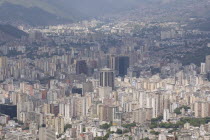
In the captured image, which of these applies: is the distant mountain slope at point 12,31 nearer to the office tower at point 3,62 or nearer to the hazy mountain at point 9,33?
the hazy mountain at point 9,33

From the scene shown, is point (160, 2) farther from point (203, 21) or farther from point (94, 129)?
point (94, 129)

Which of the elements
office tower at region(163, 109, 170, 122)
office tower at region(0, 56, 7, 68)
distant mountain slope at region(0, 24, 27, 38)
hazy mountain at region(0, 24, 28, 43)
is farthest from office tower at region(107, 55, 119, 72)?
distant mountain slope at region(0, 24, 27, 38)

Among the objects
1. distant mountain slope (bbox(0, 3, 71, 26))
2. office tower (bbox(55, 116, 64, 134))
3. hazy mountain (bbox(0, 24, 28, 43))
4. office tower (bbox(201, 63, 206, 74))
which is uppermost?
distant mountain slope (bbox(0, 3, 71, 26))

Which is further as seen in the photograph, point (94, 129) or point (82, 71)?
point (82, 71)

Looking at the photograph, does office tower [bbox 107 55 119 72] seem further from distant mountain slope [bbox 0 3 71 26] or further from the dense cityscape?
distant mountain slope [bbox 0 3 71 26]

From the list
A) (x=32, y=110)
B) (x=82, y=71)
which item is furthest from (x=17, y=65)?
(x=32, y=110)

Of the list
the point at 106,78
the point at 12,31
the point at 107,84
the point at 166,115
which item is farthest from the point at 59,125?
the point at 12,31

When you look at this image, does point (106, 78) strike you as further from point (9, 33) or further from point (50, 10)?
point (50, 10)
